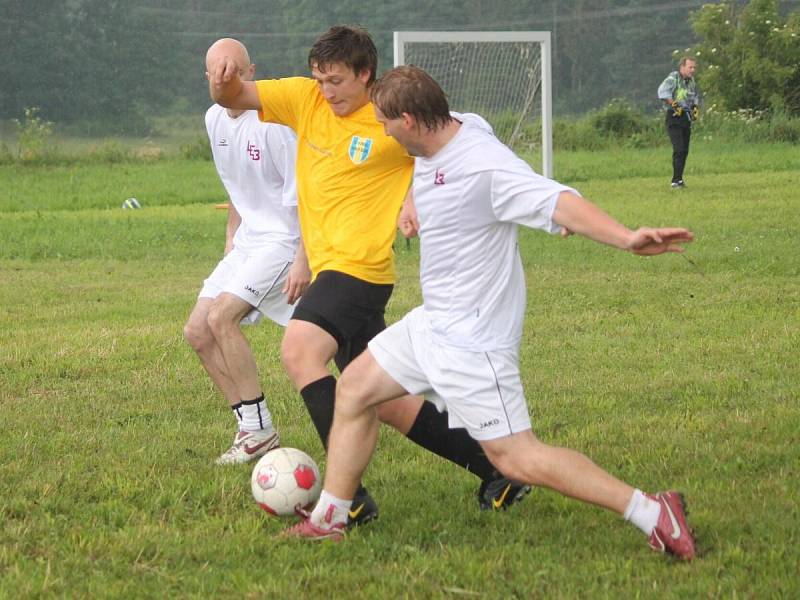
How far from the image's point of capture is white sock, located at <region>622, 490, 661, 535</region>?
4.29 m

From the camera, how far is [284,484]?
16.2 feet

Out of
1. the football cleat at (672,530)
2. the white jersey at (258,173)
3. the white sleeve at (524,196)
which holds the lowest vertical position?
the football cleat at (672,530)

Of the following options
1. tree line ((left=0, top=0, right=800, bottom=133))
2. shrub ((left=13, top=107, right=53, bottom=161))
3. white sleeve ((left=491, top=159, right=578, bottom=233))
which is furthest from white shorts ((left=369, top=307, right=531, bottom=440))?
tree line ((left=0, top=0, right=800, bottom=133))

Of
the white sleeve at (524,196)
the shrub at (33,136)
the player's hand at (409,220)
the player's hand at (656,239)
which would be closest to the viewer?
the player's hand at (656,239)

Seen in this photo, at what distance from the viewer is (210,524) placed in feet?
16.1

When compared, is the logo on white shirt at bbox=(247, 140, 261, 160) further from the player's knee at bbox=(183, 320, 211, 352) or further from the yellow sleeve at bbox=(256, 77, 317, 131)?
the player's knee at bbox=(183, 320, 211, 352)

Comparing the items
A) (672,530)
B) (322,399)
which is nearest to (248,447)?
(322,399)

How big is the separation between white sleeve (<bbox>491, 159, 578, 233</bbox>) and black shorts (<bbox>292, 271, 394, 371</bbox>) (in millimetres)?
971

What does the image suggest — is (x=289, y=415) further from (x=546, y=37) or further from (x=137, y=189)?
(x=137, y=189)

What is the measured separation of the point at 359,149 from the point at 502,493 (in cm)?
142

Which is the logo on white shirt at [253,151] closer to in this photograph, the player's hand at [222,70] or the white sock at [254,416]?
the player's hand at [222,70]

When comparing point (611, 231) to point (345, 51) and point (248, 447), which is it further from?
point (248, 447)

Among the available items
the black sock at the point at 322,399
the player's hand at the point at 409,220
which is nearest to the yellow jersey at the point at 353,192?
the player's hand at the point at 409,220

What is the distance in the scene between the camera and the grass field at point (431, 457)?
4.31 m
